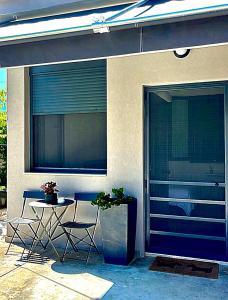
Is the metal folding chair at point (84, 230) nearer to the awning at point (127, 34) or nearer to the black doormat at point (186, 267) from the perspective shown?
the black doormat at point (186, 267)

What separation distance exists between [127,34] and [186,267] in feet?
14.6

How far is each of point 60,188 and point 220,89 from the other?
420cm

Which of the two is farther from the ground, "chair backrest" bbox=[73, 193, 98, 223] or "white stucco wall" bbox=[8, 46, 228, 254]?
"white stucco wall" bbox=[8, 46, 228, 254]

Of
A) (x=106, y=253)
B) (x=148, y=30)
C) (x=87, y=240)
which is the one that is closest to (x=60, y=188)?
(x=87, y=240)

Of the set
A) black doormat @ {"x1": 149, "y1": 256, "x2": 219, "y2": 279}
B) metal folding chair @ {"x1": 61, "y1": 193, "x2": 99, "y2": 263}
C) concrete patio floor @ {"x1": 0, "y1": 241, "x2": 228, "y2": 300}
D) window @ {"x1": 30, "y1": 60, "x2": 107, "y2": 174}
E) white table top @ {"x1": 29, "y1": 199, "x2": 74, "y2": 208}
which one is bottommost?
concrete patio floor @ {"x1": 0, "y1": 241, "x2": 228, "y2": 300}

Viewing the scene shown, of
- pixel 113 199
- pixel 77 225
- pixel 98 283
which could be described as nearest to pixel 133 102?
pixel 113 199

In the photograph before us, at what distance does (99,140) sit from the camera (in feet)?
25.9

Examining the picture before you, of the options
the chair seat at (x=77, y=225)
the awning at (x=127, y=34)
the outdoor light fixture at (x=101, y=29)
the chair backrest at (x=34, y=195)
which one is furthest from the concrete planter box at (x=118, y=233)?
the outdoor light fixture at (x=101, y=29)

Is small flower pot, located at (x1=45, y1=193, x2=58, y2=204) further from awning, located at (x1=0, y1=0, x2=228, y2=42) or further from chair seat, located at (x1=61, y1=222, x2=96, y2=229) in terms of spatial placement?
awning, located at (x1=0, y1=0, x2=228, y2=42)

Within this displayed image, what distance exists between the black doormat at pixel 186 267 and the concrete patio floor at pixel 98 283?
15 cm

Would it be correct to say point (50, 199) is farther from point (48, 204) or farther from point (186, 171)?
point (186, 171)

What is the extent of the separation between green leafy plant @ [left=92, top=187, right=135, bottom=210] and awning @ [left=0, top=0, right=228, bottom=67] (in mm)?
3018

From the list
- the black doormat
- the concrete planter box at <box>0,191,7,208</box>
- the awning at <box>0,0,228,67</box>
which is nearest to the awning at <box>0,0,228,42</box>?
the awning at <box>0,0,228,67</box>

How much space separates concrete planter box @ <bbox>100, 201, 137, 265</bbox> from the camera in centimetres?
663
